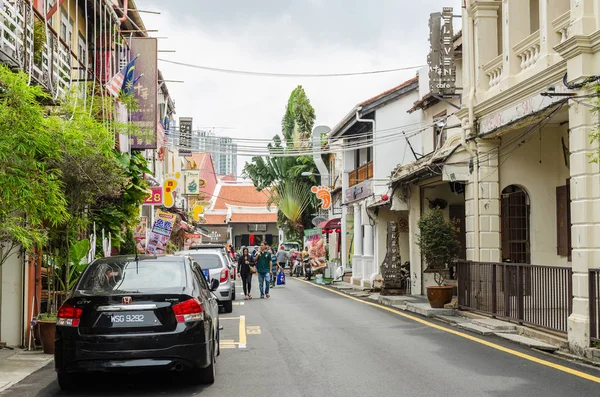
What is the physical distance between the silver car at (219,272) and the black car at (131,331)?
1011 centimetres

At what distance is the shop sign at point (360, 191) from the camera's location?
97.1 feet

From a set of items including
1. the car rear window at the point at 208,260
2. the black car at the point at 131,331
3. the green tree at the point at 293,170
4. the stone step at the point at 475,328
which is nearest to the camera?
the black car at the point at 131,331

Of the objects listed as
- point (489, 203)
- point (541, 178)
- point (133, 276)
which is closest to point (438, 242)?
point (489, 203)

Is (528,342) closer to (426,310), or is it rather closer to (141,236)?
(426,310)

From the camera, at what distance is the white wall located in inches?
1140

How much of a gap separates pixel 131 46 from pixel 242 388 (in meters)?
15.4

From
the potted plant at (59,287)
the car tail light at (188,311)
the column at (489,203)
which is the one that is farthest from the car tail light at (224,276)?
the car tail light at (188,311)

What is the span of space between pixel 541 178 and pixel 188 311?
11595 millimetres

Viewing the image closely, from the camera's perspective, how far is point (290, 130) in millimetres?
52531

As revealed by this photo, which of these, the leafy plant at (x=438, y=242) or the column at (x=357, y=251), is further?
the column at (x=357, y=251)

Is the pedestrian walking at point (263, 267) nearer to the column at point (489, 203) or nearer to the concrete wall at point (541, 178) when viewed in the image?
the column at point (489, 203)

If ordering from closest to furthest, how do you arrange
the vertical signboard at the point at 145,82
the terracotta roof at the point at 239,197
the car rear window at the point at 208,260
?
the car rear window at the point at 208,260, the vertical signboard at the point at 145,82, the terracotta roof at the point at 239,197

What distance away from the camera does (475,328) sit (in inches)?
551

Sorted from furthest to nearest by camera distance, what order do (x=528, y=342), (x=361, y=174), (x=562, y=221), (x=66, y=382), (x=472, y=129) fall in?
(x=361, y=174)
(x=562, y=221)
(x=472, y=129)
(x=528, y=342)
(x=66, y=382)
